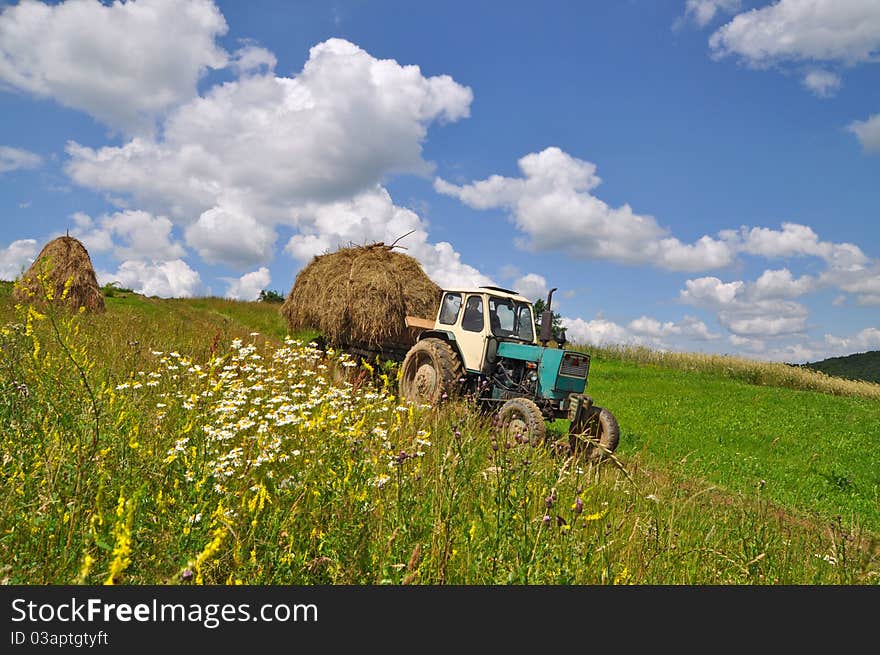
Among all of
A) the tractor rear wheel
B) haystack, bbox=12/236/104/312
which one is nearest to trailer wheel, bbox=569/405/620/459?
the tractor rear wheel

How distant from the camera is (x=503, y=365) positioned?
9352 millimetres

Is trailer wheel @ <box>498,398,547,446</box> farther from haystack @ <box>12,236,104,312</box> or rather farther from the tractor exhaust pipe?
haystack @ <box>12,236,104,312</box>

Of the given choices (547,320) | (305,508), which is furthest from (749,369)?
(305,508)

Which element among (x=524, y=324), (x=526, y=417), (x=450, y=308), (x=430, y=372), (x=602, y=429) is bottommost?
(x=602, y=429)

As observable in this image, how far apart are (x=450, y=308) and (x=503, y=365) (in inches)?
60.3

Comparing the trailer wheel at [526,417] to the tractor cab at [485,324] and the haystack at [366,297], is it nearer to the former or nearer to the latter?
the tractor cab at [485,324]

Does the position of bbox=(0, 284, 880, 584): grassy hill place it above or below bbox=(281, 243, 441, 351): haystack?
below

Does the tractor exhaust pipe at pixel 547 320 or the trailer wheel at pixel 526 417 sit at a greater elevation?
the tractor exhaust pipe at pixel 547 320

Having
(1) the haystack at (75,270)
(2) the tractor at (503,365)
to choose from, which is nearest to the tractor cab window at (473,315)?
(2) the tractor at (503,365)

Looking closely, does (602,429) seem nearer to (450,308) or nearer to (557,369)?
(557,369)

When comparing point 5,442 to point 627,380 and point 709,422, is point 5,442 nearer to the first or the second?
point 709,422

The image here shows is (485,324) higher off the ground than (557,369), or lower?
higher

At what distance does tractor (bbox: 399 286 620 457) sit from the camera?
8.20 m

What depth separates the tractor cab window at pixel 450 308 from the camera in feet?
32.9
